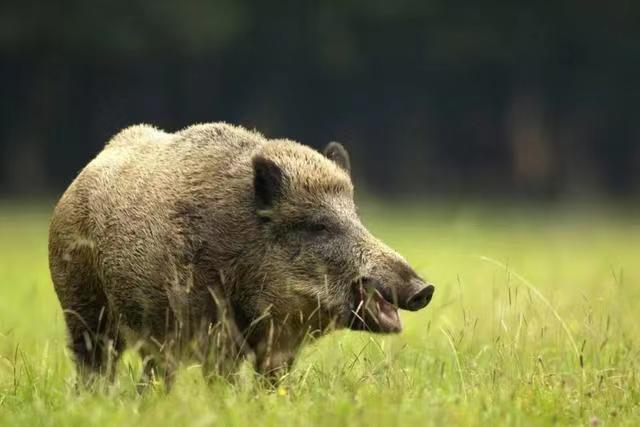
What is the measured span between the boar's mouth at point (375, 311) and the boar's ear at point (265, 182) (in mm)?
668

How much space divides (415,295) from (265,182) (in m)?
1.11

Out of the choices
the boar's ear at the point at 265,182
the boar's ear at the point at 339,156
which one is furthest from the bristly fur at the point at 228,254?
the boar's ear at the point at 339,156

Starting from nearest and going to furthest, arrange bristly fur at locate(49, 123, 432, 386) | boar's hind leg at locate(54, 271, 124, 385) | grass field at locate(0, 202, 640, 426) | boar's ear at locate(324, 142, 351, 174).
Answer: grass field at locate(0, 202, 640, 426) → bristly fur at locate(49, 123, 432, 386) → boar's hind leg at locate(54, 271, 124, 385) → boar's ear at locate(324, 142, 351, 174)

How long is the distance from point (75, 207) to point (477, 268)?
37.4 ft

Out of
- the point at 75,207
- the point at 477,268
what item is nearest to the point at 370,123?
the point at 477,268

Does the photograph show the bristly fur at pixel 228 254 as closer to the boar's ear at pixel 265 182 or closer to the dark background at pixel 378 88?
the boar's ear at pixel 265 182

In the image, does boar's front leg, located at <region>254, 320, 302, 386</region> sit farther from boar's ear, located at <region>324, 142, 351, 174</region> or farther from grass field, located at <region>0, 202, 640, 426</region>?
boar's ear, located at <region>324, 142, 351, 174</region>

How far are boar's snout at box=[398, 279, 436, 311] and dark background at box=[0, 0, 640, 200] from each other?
35.6 m

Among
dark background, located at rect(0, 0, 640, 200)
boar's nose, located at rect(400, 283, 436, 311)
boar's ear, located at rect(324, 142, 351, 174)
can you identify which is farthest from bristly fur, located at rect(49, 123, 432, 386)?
dark background, located at rect(0, 0, 640, 200)

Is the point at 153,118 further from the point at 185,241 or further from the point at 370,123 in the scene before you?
the point at 185,241

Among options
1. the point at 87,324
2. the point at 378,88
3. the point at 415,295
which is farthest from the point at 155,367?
the point at 378,88

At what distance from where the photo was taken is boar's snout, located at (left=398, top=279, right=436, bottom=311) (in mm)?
6145

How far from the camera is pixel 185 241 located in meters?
6.74

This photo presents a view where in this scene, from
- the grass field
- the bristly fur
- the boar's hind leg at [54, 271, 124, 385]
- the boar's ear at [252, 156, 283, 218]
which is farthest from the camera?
the boar's hind leg at [54, 271, 124, 385]
